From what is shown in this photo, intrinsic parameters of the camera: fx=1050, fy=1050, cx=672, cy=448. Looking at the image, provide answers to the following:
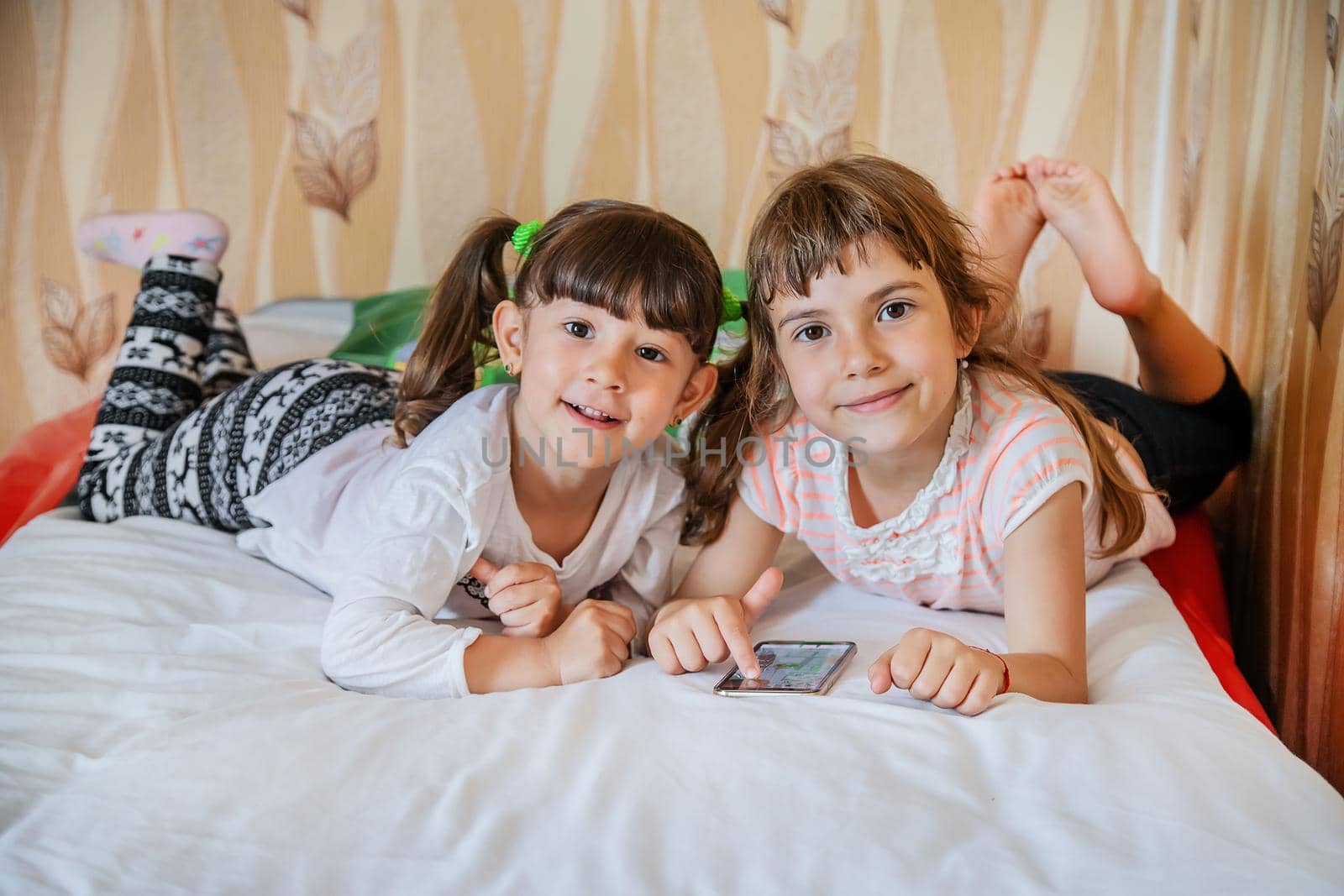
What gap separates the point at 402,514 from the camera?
0.95m

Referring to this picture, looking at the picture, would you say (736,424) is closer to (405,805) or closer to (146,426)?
(405,805)

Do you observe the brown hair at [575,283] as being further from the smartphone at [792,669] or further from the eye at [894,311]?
the smartphone at [792,669]

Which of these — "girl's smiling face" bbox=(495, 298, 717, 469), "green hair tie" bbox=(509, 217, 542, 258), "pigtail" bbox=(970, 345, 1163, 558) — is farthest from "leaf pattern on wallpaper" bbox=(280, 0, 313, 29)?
"pigtail" bbox=(970, 345, 1163, 558)

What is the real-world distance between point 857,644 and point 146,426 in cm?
102

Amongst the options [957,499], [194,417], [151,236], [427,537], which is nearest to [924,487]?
[957,499]

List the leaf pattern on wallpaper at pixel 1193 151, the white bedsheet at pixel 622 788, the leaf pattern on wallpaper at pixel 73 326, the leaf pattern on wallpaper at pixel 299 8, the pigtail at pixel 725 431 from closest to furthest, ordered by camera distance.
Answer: the white bedsheet at pixel 622 788 < the pigtail at pixel 725 431 < the leaf pattern on wallpaper at pixel 1193 151 < the leaf pattern on wallpaper at pixel 299 8 < the leaf pattern on wallpaper at pixel 73 326

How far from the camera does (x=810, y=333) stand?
96 centimetres

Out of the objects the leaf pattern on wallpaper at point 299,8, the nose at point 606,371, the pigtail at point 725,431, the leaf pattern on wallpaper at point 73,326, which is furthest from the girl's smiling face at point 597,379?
Result: the leaf pattern on wallpaper at point 73,326

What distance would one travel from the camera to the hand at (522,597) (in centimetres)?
97

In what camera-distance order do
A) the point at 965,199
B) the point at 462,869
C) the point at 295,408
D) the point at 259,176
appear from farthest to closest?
the point at 259,176, the point at 965,199, the point at 295,408, the point at 462,869

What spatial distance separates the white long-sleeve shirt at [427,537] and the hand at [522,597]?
0.03 metres

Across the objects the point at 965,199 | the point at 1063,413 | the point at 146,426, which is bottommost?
the point at 146,426

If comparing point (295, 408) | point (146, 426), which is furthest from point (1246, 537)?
point (146, 426)

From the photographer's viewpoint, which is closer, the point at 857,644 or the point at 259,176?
the point at 857,644
